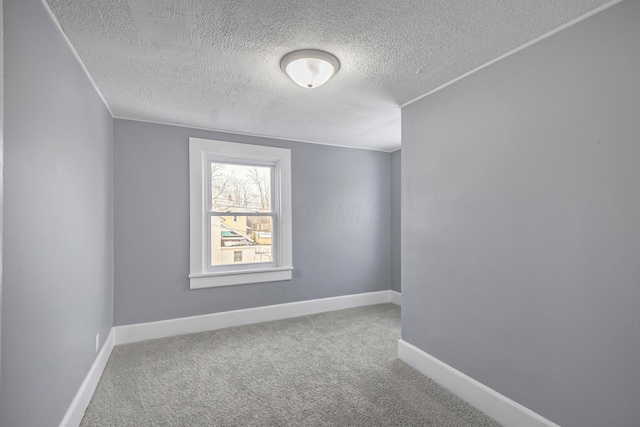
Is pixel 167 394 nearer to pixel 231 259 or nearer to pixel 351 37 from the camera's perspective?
pixel 231 259

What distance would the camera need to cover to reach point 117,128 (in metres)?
3.20

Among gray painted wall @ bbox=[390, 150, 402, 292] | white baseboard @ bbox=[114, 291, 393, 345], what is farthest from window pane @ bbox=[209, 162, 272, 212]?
gray painted wall @ bbox=[390, 150, 402, 292]

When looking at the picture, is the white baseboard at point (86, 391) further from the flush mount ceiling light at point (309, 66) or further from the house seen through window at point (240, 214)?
the flush mount ceiling light at point (309, 66)

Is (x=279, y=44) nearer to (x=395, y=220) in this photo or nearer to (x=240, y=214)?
(x=240, y=214)

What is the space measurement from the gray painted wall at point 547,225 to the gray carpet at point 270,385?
457 millimetres

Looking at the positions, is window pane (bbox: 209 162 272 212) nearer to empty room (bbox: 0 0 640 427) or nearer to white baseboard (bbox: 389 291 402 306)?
empty room (bbox: 0 0 640 427)

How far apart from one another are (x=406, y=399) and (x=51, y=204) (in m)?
2.51

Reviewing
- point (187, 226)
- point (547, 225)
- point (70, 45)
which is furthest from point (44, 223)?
point (547, 225)

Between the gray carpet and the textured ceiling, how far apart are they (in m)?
2.33

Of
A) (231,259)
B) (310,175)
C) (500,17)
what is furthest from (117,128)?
(500,17)

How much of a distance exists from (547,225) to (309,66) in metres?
1.71

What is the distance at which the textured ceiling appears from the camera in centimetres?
155

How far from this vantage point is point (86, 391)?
211 cm

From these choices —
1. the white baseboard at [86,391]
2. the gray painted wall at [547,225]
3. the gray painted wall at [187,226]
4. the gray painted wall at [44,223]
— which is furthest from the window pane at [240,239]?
the gray painted wall at [547,225]
